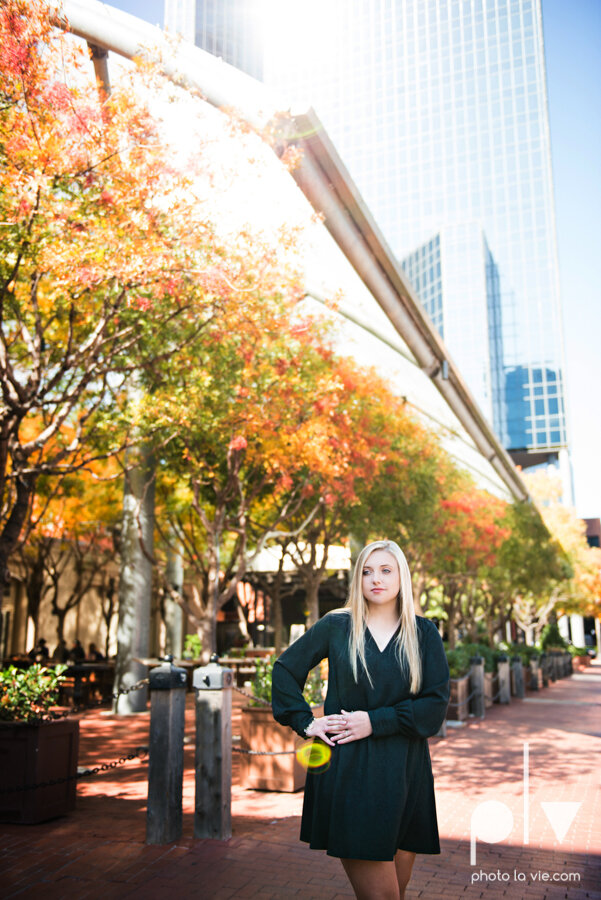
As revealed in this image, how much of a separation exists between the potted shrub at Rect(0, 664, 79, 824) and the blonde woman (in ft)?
12.5

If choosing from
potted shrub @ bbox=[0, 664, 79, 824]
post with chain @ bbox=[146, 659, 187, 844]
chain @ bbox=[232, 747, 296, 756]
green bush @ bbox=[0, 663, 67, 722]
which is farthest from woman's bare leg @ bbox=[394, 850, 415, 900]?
chain @ bbox=[232, 747, 296, 756]

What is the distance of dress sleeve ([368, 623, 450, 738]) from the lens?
9.46ft

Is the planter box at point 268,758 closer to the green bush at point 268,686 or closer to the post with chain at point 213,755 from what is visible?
the green bush at point 268,686

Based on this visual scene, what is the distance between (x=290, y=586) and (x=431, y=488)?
1694cm

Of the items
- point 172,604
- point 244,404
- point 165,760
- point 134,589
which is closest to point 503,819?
point 165,760

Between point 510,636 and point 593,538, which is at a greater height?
point 593,538

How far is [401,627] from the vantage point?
3113 millimetres

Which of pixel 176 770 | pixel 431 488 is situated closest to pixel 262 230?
pixel 176 770

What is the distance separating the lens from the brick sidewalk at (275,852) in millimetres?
4789

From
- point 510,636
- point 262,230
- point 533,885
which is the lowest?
point 510,636

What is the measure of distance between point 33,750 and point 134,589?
29.2 ft

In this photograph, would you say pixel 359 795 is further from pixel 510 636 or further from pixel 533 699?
pixel 510 636

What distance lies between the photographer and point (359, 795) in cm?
285

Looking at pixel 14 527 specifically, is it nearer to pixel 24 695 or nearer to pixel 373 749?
pixel 24 695
